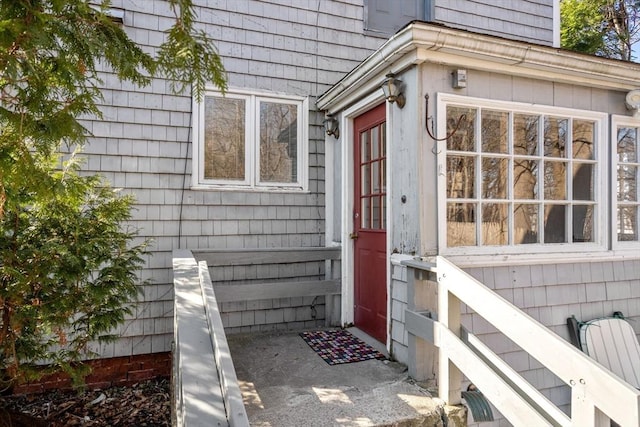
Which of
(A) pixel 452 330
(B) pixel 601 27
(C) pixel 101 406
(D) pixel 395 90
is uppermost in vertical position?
(B) pixel 601 27

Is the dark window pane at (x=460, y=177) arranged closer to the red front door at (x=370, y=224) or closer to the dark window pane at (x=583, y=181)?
the red front door at (x=370, y=224)

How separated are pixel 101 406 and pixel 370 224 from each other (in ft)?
9.75

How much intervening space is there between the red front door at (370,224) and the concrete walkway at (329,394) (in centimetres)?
67

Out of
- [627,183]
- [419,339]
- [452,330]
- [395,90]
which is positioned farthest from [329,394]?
[627,183]

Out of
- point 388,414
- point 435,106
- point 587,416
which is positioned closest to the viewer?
point 587,416

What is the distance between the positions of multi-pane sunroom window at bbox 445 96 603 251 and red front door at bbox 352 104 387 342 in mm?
689

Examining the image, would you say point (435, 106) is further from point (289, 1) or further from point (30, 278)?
point (30, 278)

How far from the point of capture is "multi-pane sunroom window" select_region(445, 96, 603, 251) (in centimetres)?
314

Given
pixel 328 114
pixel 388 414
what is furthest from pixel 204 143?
pixel 388 414

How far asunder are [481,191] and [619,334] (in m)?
1.88

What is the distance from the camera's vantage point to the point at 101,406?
12.2 feet

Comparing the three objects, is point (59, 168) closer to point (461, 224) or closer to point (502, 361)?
point (461, 224)

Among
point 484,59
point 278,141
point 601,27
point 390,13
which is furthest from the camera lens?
point 601,27

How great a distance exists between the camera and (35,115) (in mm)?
1639
